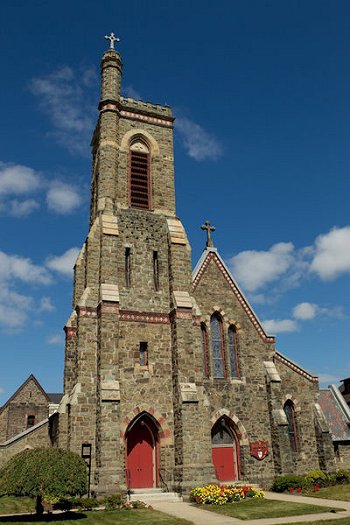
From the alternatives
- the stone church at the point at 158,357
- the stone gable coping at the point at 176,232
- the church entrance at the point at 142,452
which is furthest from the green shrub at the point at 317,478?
the stone gable coping at the point at 176,232

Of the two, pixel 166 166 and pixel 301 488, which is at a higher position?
pixel 166 166

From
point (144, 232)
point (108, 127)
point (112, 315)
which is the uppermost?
point (108, 127)

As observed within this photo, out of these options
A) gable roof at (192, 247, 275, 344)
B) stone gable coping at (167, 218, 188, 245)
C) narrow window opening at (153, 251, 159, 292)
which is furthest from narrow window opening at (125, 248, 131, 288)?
gable roof at (192, 247, 275, 344)

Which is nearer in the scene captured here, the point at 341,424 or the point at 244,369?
the point at 244,369

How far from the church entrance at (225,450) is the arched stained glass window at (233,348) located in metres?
2.74

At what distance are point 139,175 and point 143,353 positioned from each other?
10.7 meters

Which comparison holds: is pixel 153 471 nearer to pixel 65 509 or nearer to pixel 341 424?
pixel 65 509

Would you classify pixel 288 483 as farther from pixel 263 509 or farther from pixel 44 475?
pixel 44 475

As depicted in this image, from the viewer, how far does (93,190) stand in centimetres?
3014

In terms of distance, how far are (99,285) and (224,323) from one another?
24.9ft

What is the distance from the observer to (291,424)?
26781 millimetres

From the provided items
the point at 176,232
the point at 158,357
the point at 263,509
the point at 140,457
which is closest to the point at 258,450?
the point at 140,457

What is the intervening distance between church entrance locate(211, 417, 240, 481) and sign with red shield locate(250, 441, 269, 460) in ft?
2.58

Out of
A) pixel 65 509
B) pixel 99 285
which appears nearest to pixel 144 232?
pixel 99 285
